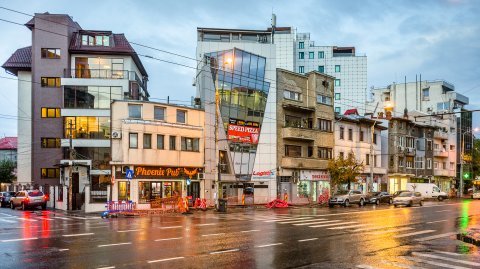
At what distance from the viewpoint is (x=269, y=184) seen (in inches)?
1937

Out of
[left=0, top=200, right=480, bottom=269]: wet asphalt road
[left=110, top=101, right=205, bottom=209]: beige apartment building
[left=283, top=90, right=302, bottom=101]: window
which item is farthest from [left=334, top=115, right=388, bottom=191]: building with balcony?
[left=0, top=200, right=480, bottom=269]: wet asphalt road

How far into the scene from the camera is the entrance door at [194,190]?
4333 cm

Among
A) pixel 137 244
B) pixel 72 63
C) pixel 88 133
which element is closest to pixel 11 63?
pixel 72 63

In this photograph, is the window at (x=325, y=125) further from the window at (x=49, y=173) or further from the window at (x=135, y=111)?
the window at (x=49, y=173)

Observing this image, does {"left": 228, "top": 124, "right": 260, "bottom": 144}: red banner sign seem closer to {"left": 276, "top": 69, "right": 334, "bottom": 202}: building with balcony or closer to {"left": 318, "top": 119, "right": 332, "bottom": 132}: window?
{"left": 276, "top": 69, "right": 334, "bottom": 202}: building with balcony

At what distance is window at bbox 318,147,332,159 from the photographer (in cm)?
5493

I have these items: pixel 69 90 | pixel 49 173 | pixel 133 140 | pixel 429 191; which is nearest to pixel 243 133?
pixel 133 140

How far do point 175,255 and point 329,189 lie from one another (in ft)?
143

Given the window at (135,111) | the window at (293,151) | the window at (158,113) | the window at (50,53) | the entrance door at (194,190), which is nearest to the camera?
the window at (135,111)

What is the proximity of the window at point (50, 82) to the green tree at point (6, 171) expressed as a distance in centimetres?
2889

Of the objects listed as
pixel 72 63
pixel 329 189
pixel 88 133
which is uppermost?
pixel 72 63

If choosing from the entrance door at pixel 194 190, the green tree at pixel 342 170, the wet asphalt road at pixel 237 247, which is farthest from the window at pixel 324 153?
the wet asphalt road at pixel 237 247

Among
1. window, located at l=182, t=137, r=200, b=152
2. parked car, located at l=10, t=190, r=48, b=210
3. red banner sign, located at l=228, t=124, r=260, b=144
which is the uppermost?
red banner sign, located at l=228, t=124, r=260, b=144

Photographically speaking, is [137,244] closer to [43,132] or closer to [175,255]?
[175,255]
